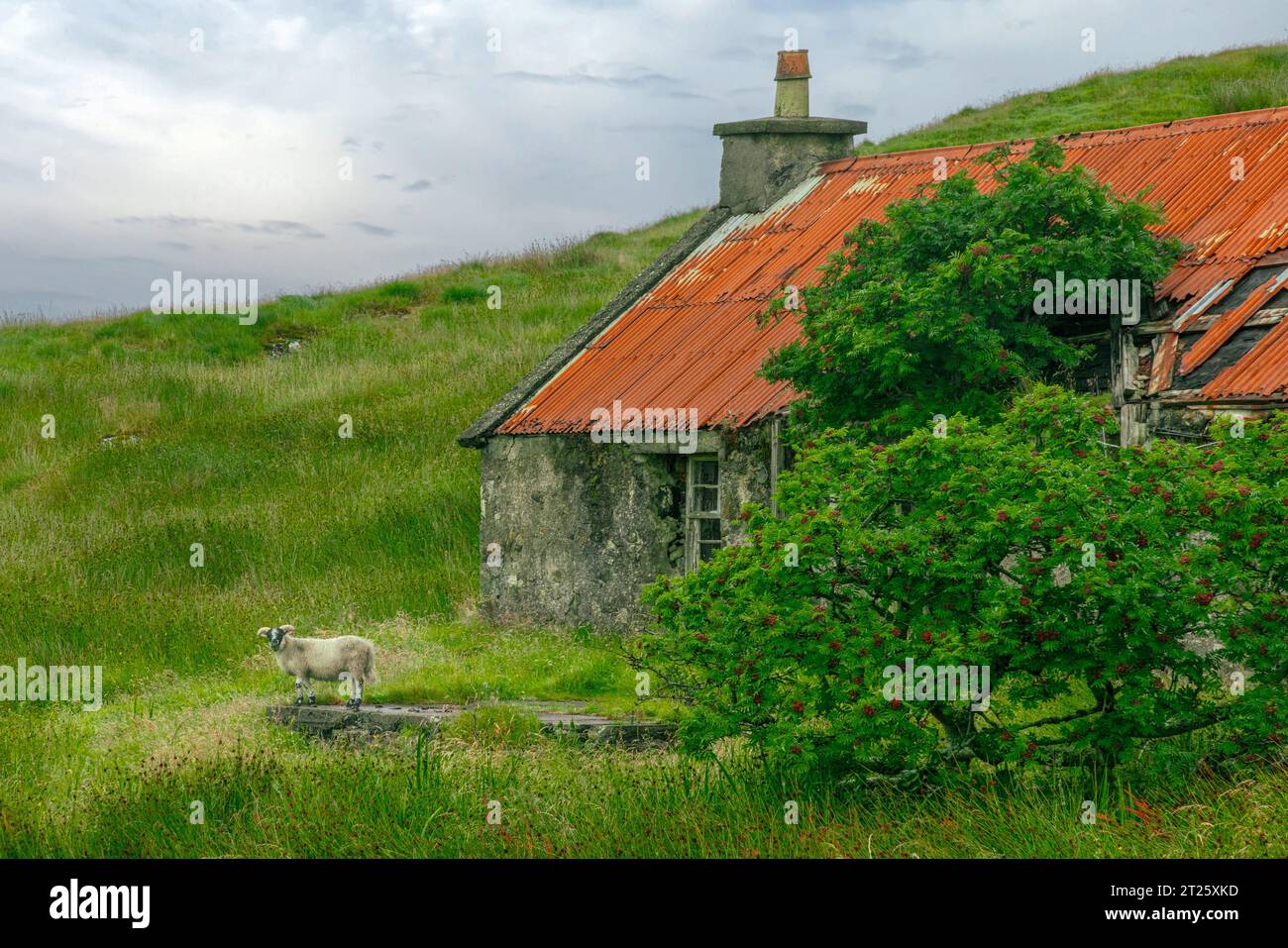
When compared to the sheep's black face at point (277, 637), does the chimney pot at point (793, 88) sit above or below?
above

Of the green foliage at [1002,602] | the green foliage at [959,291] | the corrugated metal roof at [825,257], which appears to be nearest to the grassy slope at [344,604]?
the green foliage at [1002,602]

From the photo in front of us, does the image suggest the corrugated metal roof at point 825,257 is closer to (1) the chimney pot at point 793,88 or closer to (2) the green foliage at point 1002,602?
(1) the chimney pot at point 793,88

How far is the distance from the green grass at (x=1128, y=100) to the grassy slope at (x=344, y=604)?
204 millimetres

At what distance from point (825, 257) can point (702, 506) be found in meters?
2.92

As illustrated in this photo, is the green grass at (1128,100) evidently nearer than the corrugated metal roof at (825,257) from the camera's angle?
No

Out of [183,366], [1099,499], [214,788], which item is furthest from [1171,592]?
[183,366]

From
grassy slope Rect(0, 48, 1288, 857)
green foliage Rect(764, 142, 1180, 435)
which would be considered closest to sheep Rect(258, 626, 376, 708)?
grassy slope Rect(0, 48, 1288, 857)

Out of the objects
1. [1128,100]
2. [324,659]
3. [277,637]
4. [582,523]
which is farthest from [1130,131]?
[1128,100]

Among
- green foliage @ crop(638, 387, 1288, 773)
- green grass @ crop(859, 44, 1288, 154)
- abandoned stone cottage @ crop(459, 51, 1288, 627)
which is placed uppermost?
green grass @ crop(859, 44, 1288, 154)

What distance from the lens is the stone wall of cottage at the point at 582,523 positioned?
53.0ft

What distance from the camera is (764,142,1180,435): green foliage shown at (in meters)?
12.0

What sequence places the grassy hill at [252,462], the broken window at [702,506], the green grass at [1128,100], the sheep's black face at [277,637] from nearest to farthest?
the sheep's black face at [277,637], the broken window at [702,506], the grassy hill at [252,462], the green grass at [1128,100]

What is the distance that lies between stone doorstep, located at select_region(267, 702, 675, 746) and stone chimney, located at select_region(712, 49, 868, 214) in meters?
8.93

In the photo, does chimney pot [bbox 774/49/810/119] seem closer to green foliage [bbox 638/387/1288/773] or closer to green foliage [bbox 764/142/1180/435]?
green foliage [bbox 764/142/1180/435]
